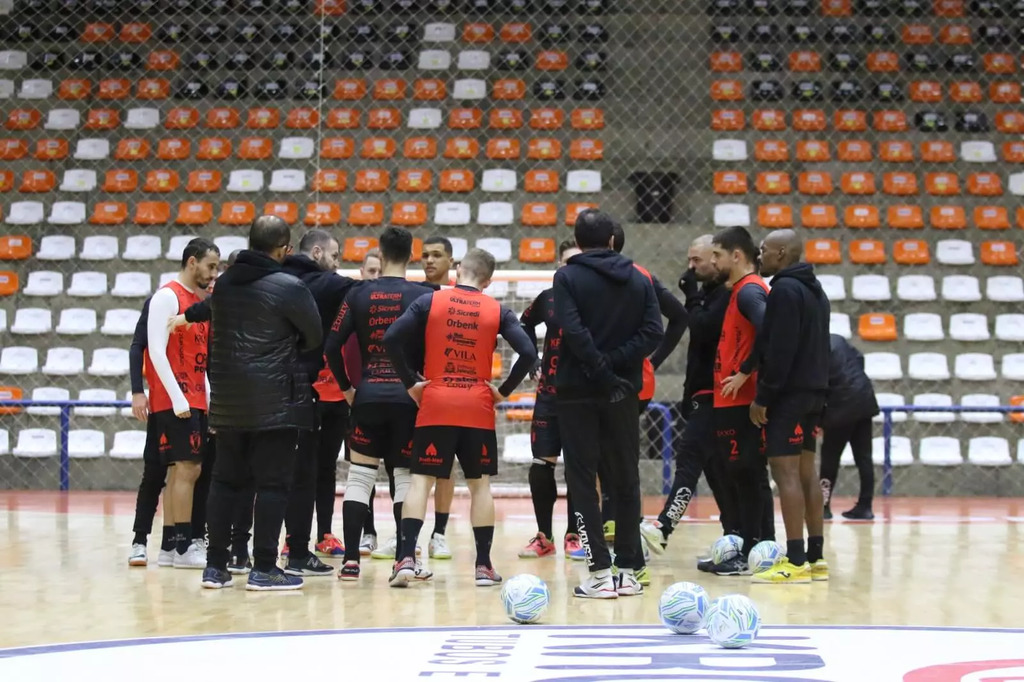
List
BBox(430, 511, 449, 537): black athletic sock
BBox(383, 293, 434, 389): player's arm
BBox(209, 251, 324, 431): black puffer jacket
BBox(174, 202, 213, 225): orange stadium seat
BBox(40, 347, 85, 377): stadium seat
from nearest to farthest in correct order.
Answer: BBox(209, 251, 324, 431): black puffer jacket
BBox(383, 293, 434, 389): player's arm
BBox(430, 511, 449, 537): black athletic sock
BBox(40, 347, 85, 377): stadium seat
BBox(174, 202, 213, 225): orange stadium seat

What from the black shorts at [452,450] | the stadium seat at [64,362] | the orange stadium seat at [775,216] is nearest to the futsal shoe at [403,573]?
the black shorts at [452,450]

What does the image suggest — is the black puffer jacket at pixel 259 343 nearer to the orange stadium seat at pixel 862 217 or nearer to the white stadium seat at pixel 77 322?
the white stadium seat at pixel 77 322

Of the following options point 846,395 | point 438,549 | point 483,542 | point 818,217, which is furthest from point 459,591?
point 818,217

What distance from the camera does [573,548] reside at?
7375mm

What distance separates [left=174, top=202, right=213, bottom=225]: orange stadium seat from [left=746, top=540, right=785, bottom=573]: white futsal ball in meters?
9.89

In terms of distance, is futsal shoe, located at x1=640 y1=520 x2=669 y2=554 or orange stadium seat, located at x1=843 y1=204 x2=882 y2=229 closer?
futsal shoe, located at x1=640 y1=520 x2=669 y2=554

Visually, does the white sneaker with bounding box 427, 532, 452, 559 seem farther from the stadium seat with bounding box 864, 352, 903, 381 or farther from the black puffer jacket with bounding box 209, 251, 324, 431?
the stadium seat with bounding box 864, 352, 903, 381

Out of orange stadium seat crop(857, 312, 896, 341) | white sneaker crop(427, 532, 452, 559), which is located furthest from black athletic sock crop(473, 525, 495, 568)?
orange stadium seat crop(857, 312, 896, 341)

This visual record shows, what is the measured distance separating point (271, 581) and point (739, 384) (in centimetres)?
244

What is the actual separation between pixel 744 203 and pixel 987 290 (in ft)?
9.09

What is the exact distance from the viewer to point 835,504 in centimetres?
1133

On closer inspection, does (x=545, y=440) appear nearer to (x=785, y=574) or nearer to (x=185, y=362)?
(x=785, y=574)

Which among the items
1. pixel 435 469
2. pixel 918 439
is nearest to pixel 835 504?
pixel 918 439

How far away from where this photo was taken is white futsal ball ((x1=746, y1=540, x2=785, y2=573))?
6379 mm
